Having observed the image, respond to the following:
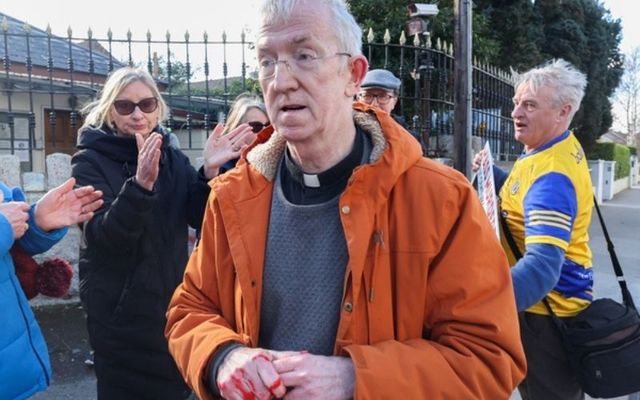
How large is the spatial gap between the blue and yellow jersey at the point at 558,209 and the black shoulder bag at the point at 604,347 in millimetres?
79

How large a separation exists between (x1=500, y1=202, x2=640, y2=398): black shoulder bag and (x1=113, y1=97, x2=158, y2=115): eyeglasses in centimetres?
221

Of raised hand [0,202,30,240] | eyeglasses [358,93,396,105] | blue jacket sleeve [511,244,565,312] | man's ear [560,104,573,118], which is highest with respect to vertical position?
eyeglasses [358,93,396,105]

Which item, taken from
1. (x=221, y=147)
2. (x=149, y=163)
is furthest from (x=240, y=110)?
(x=149, y=163)

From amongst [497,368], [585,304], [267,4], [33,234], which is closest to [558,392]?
[585,304]

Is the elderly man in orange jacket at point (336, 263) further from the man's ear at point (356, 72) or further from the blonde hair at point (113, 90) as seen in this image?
the blonde hair at point (113, 90)

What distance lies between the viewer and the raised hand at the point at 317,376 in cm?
134

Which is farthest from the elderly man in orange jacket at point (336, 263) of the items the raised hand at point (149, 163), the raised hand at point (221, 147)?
the raised hand at point (221, 147)

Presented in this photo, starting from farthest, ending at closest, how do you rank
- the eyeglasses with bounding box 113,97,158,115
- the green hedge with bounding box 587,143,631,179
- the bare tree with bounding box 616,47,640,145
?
the bare tree with bounding box 616,47,640,145 → the green hedge with bounding box 587,143,631,179 → the eyeglasses with bounding box 113,97,158,115

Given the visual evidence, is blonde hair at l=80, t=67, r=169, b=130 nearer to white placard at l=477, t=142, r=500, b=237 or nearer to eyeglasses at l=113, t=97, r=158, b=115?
eyeglasses at l=113, t=97, r=158, b=115

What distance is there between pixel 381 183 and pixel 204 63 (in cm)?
466

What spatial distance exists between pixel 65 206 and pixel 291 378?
4.77ft

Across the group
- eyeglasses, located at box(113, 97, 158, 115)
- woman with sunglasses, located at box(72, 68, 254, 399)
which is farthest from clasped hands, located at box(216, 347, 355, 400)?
eyeglasses, located at box(113, 97, 158, 115)

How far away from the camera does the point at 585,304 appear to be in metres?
2.61

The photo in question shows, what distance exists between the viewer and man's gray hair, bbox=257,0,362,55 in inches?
60.3
